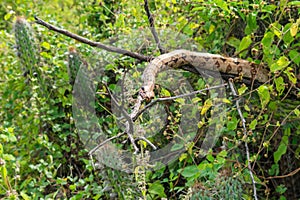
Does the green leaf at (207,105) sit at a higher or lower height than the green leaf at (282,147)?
higher

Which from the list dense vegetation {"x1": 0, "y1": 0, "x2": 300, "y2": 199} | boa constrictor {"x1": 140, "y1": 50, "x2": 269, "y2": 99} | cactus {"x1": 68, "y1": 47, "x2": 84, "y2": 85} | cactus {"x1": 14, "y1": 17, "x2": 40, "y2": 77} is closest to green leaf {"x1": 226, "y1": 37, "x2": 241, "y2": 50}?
dense vegetation {"x1": 0, "y1": 0, "x2": 300, "y2": 199}

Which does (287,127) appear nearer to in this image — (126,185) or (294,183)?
(294,183)

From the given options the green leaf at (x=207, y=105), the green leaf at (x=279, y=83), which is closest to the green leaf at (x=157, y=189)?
the green leaf at (x=207, y=105)

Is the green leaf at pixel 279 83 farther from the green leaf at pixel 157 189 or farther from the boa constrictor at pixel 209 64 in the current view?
the green leaf at pixel 157 189

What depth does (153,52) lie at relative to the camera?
2.01 meters

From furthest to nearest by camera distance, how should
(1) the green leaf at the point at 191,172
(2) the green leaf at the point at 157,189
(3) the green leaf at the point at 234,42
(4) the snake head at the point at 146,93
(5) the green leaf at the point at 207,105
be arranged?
1. (3) the green leaf at the point at 234,42
2. (2) the green leaf at the point at 157,189
3. (1) the green leaf at the point at 191,172
4. (5) the green leaf at the point at 207,105
5. (4) the snake head at the point at 146,93

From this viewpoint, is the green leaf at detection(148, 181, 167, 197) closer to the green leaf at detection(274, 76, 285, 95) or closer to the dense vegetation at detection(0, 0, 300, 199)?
the dense vegetation at detection(0, 0, 300, 199)

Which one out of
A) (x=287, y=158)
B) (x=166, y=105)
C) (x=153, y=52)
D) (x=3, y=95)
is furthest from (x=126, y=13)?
(x=287, y=158)

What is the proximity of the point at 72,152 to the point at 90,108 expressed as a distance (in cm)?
29

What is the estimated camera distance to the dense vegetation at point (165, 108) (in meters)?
1.81

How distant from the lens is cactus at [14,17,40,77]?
2473mm

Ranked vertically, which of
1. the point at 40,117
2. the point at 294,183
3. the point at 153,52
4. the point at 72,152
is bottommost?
the point at 294,183

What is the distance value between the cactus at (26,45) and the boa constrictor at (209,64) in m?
0.99

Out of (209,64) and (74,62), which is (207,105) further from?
(74,62)
